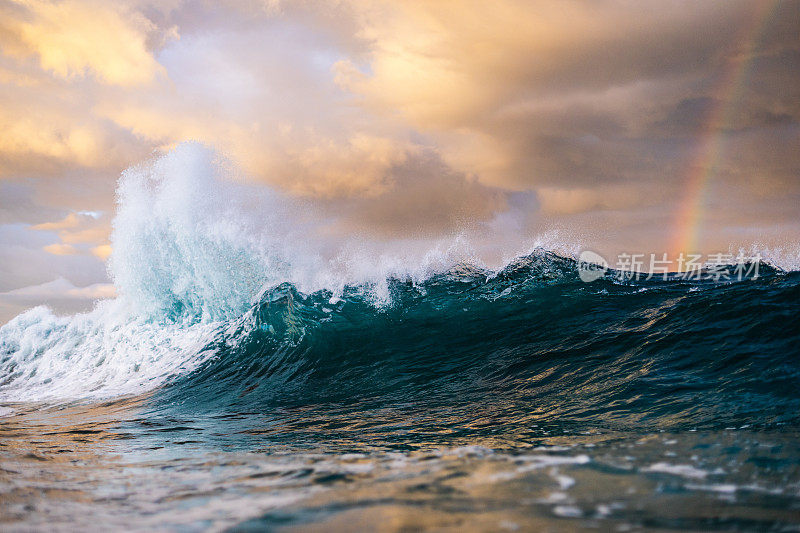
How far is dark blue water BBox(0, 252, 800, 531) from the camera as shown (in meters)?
2.24

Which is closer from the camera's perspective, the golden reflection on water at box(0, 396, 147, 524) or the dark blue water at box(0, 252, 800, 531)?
the dark blue water at box(0, 252, 800, 531)

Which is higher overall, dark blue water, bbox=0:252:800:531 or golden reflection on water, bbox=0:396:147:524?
dark blue water, bbox=0:252:800:531

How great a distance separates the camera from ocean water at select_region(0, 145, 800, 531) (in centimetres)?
230

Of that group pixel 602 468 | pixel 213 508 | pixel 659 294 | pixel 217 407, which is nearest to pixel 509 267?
pixel 659 294

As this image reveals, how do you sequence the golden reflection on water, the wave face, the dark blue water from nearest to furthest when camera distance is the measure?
the dark blue water, the golden reflection on water, the wave face

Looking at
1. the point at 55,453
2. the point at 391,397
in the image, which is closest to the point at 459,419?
the point at 391,397

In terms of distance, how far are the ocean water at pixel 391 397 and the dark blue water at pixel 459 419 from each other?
26 mm

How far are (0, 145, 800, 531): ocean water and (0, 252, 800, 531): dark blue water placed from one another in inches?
1.0

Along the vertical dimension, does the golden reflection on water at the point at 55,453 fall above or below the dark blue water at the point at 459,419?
below

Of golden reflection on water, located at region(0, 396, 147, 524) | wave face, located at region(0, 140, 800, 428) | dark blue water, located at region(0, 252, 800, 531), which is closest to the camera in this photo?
dark blue water, located at region(0, 252, 800, 531)

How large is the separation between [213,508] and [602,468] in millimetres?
1866

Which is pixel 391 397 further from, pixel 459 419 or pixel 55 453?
pixel 55 453

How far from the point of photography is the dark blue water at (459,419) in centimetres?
224

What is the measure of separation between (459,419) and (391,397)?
5.86ft
